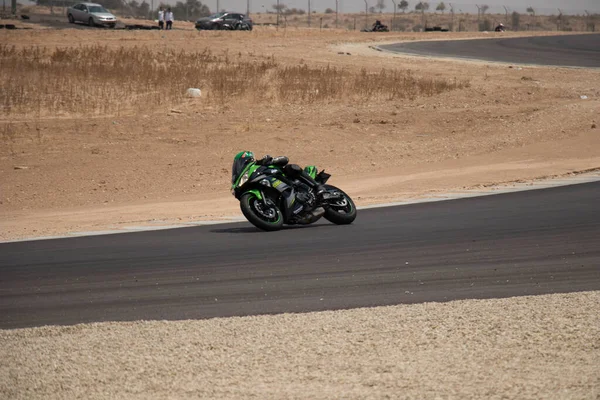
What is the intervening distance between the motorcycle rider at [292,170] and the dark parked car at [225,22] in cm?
5325

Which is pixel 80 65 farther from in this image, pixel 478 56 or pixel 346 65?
pixel 478 56

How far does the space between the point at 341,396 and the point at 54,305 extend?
3.86m

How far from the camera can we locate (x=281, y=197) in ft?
43.4

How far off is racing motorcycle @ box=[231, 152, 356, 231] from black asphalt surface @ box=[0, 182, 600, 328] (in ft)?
0.68

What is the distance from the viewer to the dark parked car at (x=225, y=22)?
65.5 metres

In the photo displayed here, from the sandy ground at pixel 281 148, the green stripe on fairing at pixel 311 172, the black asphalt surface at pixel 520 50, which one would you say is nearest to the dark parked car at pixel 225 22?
the black asphalt surface at pixel 520 50

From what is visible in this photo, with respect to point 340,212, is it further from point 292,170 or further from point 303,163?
point 303,163

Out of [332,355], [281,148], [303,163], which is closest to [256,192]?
[332,355]

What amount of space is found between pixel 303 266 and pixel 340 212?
10.5 ft

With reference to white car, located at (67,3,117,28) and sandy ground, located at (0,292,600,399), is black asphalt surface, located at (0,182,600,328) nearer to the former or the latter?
sandy ground, located at (0,292,600,399)

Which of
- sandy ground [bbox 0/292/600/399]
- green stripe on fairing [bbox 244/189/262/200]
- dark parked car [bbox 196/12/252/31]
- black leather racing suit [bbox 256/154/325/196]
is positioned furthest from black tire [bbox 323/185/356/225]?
dark parked car [bbox 196/12/252/31]

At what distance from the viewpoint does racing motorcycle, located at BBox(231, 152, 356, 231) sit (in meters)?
13.1

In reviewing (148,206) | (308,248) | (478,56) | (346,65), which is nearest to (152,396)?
(308,248)

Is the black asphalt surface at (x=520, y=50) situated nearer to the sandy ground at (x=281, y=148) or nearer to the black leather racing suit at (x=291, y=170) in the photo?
the sandy ground at (x=281, y=148)
